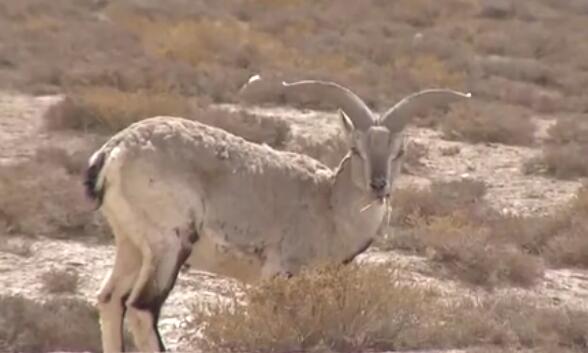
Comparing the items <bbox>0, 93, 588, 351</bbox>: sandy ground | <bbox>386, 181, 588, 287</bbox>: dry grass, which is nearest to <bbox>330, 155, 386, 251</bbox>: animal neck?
<bbox>0, 93, 588, 351</bbox>: sandy ground

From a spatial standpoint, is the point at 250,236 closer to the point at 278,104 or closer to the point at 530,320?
the point at 530,320

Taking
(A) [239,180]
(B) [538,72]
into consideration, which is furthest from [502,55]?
(A) [239,180]

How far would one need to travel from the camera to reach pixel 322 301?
Result: 9297mm

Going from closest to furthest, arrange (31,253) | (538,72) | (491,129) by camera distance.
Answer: (31,253)
(491,129)
(538,72)

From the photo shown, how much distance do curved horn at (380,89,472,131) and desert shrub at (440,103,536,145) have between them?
33.9 feet

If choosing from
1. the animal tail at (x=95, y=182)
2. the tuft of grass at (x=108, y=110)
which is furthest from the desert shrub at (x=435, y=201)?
the animal tail at (x=95, y=182)

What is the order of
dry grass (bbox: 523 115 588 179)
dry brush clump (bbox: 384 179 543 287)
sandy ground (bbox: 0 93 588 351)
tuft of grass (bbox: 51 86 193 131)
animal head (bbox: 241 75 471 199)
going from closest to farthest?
animal head (bbox: 241 75 471 199), sandy ground (bbox: 0 93 588 351), dry brush clump (bbox: 384 179 543 287), dry grass (bbox: 523 115 588 179), tuft of grass (bbox: 51 86 193 131)

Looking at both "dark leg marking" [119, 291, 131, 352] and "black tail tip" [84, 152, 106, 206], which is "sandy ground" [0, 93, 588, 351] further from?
"black tail tip" [84, 152, 106, 206]

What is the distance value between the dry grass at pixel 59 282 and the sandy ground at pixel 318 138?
3.0 inches

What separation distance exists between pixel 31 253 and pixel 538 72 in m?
17.2

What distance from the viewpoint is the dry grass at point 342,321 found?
9242 millimetres

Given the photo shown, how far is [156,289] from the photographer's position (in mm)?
9195

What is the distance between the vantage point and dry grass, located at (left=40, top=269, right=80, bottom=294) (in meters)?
11.6

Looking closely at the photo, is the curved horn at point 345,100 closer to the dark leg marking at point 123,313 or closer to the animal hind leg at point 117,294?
the animal hind leg at point 117,294
